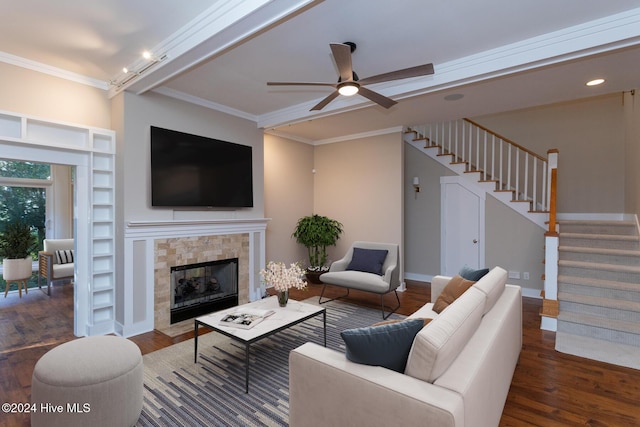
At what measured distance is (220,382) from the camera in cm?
254

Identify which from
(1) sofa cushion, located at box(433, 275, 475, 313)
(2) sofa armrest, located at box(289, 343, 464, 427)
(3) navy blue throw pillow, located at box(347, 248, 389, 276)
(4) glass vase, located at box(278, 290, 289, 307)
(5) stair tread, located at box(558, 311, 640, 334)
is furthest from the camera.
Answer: (3) navy blue throw pillow, located at box(347, 248, 389, 276)

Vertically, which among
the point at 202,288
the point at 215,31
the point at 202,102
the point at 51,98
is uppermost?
the point at 202,102

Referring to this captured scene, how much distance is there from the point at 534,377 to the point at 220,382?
8.62 ft

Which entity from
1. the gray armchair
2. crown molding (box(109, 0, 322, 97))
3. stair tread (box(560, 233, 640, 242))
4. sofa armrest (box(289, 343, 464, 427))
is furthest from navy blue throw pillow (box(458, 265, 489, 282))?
crown molding (box(109, 0, 322, 97))


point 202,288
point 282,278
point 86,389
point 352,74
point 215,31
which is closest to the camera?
point 86,389

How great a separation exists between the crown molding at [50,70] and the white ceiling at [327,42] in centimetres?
1

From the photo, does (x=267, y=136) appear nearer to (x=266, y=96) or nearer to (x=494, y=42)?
(x=266, y=96)

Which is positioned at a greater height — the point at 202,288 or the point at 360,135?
the point at 360,135

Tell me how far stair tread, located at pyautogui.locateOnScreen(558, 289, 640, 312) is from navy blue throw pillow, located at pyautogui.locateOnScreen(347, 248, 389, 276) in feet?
7.22

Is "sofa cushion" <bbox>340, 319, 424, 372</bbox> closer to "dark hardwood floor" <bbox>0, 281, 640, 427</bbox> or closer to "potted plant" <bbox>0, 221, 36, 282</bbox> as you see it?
"dark hardwood floor" <bbox>0, 281, 640, 427</bbox>

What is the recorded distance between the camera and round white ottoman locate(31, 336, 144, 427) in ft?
5.85

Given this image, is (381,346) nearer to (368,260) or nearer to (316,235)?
(368,260)

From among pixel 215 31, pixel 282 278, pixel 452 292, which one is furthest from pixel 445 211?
pixel 215 31

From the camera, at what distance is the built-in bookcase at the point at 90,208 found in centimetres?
330
